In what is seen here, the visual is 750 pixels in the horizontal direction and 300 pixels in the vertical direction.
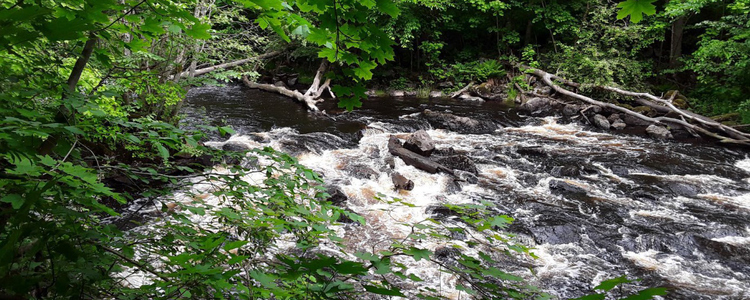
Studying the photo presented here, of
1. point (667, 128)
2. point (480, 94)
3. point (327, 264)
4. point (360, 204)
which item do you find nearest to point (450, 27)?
point (480, 94)

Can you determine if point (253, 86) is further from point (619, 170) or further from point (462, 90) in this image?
point (619, 170)

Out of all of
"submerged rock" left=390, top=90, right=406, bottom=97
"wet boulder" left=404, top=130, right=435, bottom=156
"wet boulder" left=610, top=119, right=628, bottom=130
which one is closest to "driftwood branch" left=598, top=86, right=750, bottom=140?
"wet boulder" left=610, top=119, right=628, bottom=130

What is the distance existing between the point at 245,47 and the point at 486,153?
595 cm

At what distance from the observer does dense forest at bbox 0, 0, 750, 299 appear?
3.90 feet

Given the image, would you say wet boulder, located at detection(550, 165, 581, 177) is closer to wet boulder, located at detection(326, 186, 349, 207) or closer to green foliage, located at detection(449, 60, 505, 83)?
wet boulder, located at detection(326, 186, 349, 207)

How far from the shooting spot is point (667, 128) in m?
10.8

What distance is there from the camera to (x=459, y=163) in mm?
8023

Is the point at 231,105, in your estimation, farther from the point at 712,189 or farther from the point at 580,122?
the point at 712,189

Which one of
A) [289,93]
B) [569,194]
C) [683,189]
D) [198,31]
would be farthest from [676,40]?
[198,31]

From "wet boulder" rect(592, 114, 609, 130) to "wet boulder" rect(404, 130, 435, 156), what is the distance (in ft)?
21.1

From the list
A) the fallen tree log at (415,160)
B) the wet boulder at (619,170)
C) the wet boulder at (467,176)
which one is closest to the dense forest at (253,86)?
the wet boulder at (467,176)

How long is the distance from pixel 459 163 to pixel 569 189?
213cm

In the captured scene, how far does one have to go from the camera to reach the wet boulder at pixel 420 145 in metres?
8.52

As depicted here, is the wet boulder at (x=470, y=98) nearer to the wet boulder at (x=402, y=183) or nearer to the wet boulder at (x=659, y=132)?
the wet boulder at (x=659, y=132)
